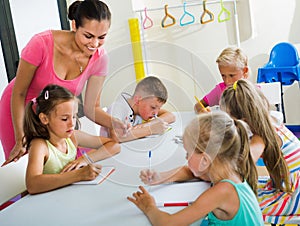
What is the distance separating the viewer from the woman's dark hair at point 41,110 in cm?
145

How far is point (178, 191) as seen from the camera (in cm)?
113

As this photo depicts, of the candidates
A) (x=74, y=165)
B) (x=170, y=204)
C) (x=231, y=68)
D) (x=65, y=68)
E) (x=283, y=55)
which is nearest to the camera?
(x=170, y=204)

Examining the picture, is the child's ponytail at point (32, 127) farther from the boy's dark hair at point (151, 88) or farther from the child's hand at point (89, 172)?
the boy's dark hair at point (151, 88)

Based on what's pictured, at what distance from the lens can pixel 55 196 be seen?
1207 mm

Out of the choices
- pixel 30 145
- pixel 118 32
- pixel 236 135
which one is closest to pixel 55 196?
pixel 30 145

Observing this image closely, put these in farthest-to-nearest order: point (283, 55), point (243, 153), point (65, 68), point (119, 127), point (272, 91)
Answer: point (283, 55), point (272, 91), point (65, 68), point (119, 127), point (243, 153)

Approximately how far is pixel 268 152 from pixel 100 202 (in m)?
0.62

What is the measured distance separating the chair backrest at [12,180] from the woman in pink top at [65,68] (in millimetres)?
56

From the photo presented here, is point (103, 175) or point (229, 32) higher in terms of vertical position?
point (229, 32)

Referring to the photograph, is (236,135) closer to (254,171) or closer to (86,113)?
(254,171)

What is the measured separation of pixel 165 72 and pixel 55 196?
53 centimetres

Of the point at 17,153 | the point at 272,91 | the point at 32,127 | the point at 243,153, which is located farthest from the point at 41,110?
the point at 272,91

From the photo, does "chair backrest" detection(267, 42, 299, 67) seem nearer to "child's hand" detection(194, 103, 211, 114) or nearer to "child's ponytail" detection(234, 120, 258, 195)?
"child's hand" detection(194, 103, 211, 114)

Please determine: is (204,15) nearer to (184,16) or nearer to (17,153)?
(184,16)
